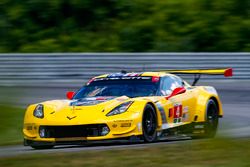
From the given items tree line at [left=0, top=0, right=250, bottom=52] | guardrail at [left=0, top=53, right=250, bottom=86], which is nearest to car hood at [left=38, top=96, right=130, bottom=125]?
guardrail at [left=0, top=53, right=250, bottom=86]

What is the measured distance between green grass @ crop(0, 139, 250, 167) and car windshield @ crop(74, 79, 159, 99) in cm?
245

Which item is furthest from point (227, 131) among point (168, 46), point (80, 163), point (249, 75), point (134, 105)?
point (168, 46)

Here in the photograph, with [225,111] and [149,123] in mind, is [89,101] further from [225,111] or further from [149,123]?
[225,111]

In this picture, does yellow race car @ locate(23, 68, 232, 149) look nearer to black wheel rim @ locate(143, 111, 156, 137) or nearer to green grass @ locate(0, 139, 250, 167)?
black wheel rim @ locate(143, 111, 156, 137)

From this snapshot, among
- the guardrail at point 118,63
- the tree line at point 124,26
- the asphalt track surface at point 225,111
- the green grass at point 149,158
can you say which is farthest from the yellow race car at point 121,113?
the tree line at point 124,26

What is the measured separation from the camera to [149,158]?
6727mm

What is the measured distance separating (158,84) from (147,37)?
12.9 meters

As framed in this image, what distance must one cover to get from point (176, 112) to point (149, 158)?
3.68 m

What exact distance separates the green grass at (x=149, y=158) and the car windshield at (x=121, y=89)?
2445mm

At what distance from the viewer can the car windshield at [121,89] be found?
10.3 metres

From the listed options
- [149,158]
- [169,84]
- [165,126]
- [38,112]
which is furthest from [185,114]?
[149,158]

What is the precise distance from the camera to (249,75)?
18.0m

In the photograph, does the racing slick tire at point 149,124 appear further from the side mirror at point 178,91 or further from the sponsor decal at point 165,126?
the side mirror at point 178,91

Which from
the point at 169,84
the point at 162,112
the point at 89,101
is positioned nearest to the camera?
the point at 89,101
